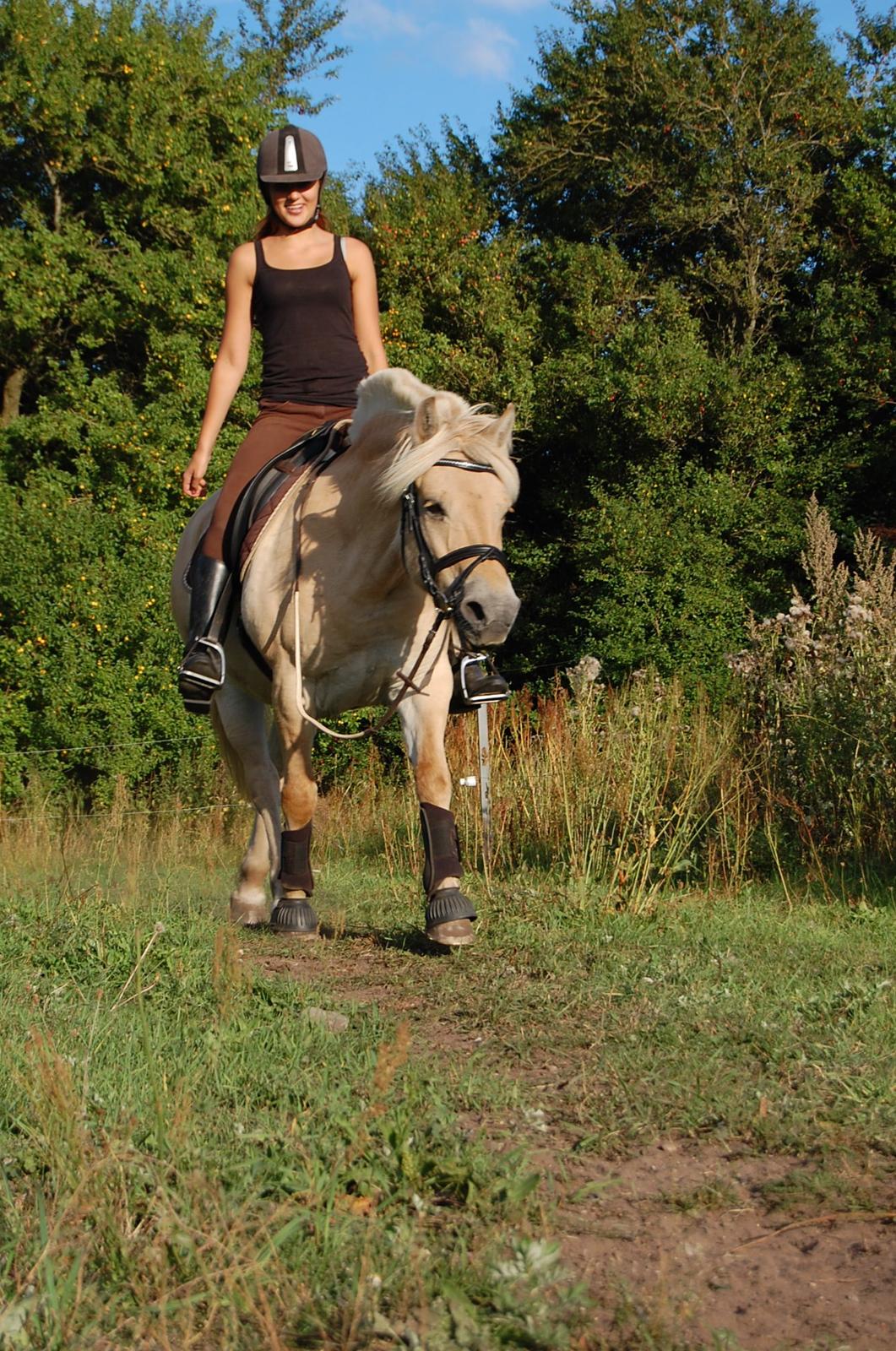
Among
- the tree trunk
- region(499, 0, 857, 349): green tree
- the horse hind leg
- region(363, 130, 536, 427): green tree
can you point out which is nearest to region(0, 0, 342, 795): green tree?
the tree trunk

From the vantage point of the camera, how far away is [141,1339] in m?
2.34

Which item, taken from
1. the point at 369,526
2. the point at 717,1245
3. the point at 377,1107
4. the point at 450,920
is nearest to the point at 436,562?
the point at 369,526

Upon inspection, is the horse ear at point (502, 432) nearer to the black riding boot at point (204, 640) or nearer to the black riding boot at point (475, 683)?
the black riding boot at point (475, 683)

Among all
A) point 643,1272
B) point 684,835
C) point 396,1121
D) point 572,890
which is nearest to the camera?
point 643,1272

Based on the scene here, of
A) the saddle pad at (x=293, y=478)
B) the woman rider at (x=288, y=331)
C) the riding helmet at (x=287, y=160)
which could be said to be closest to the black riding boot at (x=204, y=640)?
the woman rider at (x=288, y=331)

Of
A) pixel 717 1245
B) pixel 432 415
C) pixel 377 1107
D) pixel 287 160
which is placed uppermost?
pixel 287 160

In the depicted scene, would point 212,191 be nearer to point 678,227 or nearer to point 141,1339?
point 678,227

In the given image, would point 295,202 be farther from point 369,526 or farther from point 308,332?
point 369,526

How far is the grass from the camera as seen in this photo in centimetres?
240

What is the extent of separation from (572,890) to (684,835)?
1047 millimetres

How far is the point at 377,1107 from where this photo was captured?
10.2 feet

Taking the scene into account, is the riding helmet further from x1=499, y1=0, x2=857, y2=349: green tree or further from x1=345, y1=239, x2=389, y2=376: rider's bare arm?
x1=499, y1=0, x2=857, y2=349: green tree

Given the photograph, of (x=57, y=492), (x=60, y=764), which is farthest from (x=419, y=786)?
(x=57, y=492)

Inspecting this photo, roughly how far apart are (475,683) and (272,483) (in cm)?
130
